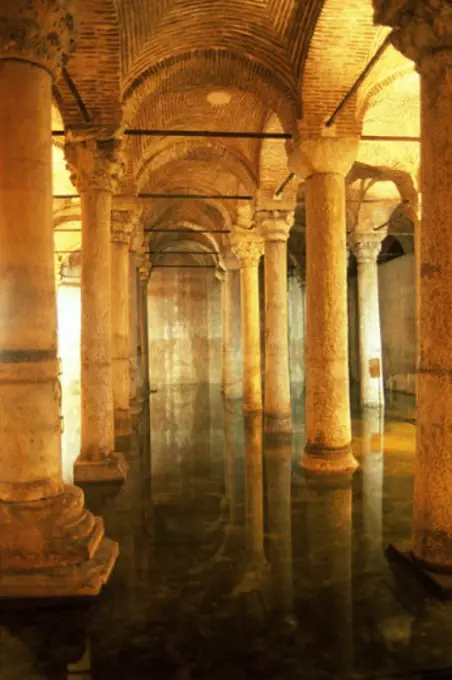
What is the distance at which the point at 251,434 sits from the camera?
36.8ft

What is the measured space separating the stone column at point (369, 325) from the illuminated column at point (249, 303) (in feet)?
8.50

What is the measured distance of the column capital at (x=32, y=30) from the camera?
4270mm

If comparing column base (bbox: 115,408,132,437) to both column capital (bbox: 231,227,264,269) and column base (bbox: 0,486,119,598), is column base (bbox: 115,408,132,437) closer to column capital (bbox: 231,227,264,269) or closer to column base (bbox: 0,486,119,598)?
column capital (bbox: 231,227,264,269)

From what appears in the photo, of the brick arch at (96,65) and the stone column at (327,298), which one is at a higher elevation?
the brick arch at (96,65)

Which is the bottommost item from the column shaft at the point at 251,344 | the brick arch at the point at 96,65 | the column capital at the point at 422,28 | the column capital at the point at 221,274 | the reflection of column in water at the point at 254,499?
the reflection of column in water at the point at 254,499

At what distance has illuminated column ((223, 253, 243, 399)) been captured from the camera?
18.2 meters

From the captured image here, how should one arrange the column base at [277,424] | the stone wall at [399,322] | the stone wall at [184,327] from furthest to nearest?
the stone wall at [184,327], the stone wall at [399,322], the column base at [277,424]

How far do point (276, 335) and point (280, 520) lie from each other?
6014mm

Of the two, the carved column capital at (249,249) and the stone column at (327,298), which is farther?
the carved column capital at (249,249)

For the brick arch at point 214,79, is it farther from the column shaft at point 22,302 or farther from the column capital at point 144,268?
the column capital at point 144,268

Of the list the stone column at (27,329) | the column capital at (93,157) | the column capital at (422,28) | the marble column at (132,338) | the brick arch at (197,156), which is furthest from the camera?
the marble column at (132,338)

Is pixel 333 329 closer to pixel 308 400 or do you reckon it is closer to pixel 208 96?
pixel 308 400

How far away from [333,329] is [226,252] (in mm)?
11328

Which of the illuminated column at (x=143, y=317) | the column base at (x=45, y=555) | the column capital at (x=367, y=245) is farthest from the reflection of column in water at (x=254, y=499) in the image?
the illuminated column at (x=143, y=317)
